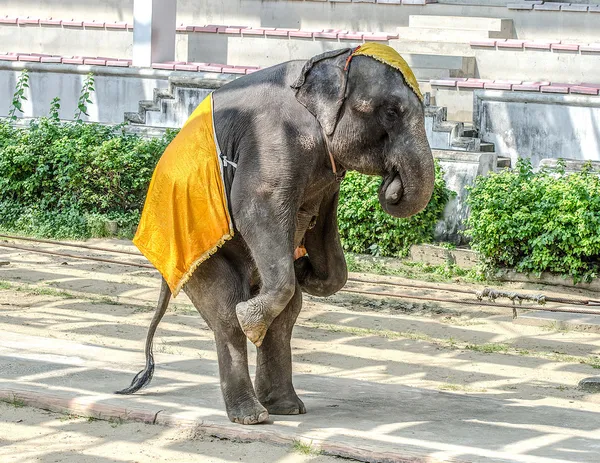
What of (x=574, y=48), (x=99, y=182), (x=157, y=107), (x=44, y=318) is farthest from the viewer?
(x=574, y=48)

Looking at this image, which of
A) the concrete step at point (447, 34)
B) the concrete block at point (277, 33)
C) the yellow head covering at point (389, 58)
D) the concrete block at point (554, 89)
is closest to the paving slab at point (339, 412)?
the yellow head covering at point (389, 58)

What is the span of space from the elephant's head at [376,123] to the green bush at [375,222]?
262 inches

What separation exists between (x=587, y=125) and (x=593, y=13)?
4926 mm

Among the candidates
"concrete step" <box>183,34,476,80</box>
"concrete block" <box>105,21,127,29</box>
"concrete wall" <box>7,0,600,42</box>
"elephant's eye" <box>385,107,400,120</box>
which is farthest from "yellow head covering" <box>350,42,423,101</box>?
"concrete block" <box>105,21,127,29</box>

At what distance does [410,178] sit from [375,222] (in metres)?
6.98

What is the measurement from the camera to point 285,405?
20.4 feet

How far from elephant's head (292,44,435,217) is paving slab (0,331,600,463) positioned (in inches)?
44.3

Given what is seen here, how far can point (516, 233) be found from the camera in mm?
11445

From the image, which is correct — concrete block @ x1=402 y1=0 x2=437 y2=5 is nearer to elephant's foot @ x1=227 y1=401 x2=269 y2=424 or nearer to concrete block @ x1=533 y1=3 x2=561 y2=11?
concrete block @ x1=533 y1=3 x2=561 y2=11

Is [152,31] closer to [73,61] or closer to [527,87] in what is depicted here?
[73,61]

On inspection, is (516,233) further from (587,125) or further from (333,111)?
(333,111)

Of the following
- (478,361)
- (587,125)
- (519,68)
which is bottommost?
(478,361)

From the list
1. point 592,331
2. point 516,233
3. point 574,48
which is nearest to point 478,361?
point 592,331

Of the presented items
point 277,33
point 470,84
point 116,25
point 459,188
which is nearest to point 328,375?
point 459,188
